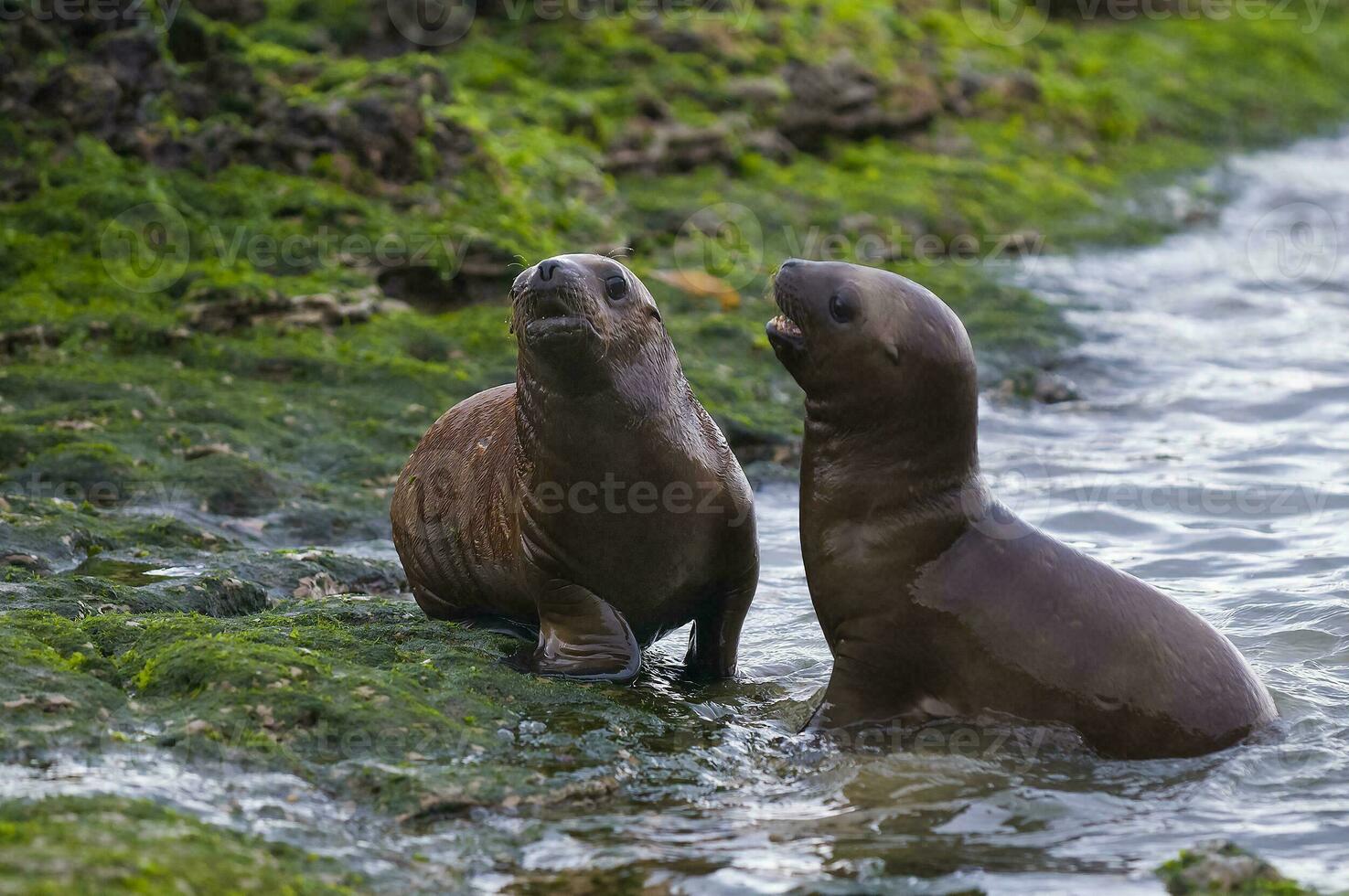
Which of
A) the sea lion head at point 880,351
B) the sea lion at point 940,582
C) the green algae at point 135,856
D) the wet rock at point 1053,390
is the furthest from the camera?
the wet rock at point 1053,390

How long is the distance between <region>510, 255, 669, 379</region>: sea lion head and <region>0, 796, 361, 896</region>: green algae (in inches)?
97.0

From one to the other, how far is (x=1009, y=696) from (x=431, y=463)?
3064 mm

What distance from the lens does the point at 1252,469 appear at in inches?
446

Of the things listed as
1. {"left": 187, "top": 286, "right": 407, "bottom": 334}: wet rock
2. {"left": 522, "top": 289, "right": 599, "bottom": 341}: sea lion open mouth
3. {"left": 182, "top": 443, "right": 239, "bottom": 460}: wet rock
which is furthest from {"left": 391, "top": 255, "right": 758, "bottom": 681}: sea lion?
{"left": 187, "top": 286, "right": 407, "bottom": 334}: wet rock

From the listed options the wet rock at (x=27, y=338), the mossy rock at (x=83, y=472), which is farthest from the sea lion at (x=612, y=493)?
the wet rock at (x=27, y=338)

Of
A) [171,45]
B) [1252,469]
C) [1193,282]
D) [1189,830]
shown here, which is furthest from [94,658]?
[1193,282]

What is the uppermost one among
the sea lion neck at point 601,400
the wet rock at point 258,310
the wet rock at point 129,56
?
the wet rock at point 129,56

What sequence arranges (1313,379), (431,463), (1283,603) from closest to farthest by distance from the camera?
(431,463) < (1283,603) < (1313,379)

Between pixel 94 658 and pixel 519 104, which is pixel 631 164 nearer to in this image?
pixel 519 104

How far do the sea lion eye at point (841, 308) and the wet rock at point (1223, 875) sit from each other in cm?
238

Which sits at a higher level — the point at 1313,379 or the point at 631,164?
the point at 631,164

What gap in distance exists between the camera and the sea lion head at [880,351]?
638 cm

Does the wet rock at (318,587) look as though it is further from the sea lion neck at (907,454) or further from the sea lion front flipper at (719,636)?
the sea lion neck at (907,454)

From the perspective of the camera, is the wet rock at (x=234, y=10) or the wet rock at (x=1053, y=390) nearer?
the wet rock at (x=1053, y=390)
